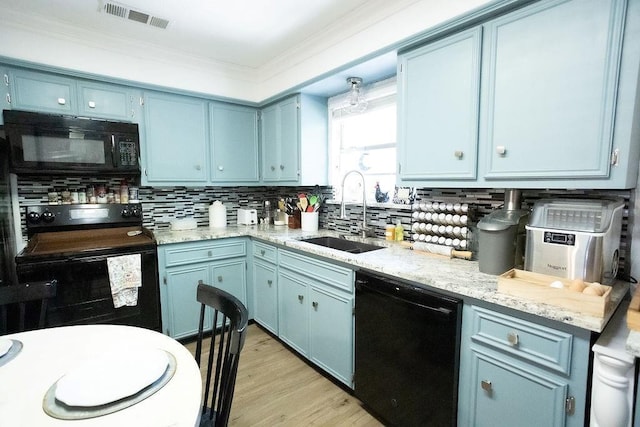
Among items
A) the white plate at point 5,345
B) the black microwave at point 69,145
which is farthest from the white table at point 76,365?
the black microwave at point 69,145

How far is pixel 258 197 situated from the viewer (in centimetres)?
363

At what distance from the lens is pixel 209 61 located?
9.68 feet

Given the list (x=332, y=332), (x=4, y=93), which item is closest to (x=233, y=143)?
(x=4, y=93)

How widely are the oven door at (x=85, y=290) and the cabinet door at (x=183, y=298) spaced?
0.63 feet

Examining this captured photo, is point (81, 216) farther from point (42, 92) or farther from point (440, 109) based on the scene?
point (440, 109)

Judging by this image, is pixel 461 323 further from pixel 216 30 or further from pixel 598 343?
pixel 216 30

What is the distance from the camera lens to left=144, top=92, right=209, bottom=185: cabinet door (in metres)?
2.69

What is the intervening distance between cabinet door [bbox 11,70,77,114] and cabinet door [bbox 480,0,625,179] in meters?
2.83

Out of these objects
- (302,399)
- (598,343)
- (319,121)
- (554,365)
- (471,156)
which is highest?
(319,121)

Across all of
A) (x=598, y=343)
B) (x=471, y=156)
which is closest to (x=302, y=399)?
(x=598, y=343)

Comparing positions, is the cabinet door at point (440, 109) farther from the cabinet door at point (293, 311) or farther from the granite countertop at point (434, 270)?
the cabinet door at point (293, 311)

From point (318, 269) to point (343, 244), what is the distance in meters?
0.46

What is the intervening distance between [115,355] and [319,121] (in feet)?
7.87

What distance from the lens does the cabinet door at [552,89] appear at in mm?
1190
